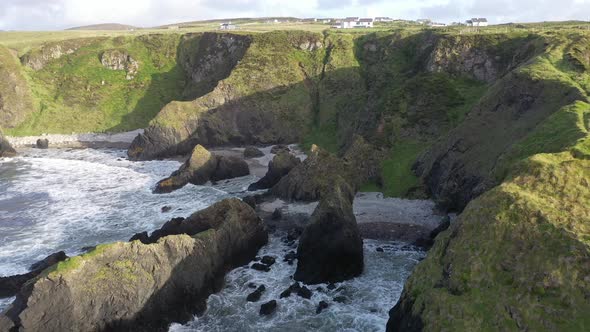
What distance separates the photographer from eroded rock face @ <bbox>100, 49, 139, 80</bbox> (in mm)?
121188

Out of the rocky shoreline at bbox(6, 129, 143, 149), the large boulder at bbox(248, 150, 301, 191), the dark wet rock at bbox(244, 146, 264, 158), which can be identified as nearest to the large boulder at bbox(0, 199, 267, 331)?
the large boulder at bbox(248, 150, 301, 191)

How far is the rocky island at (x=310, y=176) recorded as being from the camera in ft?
89.1

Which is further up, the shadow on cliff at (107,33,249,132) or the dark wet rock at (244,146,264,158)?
the shadow on cliff at (107,33,249,132)

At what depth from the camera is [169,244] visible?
3591 centimetres

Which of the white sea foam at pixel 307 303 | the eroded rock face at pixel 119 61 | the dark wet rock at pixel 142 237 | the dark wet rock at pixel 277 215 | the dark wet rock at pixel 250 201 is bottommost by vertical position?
the white sea foam at pixel 307 303

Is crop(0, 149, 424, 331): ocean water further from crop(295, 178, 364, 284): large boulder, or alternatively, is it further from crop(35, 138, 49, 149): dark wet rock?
crop(35, 138, 49, 149): dark wet rock

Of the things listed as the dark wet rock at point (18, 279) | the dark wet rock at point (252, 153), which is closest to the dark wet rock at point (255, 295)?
the dark wet rock at point (18, 279)

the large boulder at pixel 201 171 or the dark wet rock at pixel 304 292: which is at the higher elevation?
the large boulder at pixel 201 171

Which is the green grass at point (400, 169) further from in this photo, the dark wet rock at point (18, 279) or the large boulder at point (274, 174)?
the dark wet rock at point (18, 279)

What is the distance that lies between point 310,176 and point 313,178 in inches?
18.3

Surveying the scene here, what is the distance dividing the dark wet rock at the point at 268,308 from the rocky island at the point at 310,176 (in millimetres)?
433

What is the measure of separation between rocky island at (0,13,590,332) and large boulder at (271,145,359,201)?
190 millimetres

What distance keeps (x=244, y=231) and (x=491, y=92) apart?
3855 centimetres

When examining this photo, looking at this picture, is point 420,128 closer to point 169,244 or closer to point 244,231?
point 244,231
